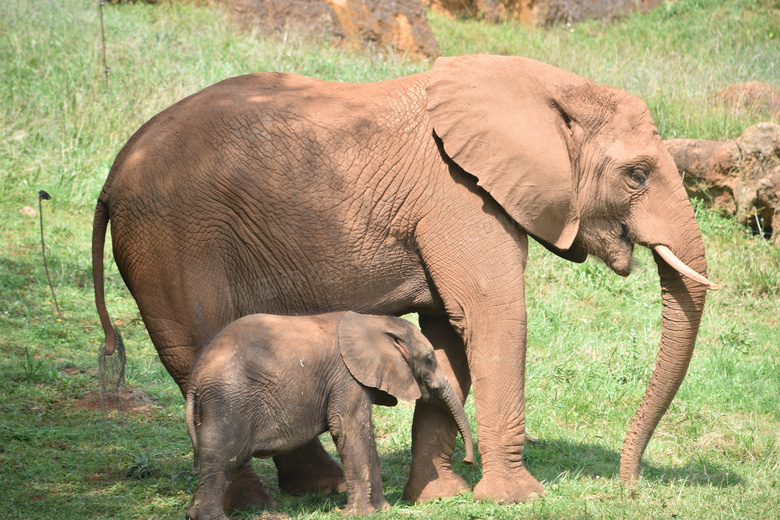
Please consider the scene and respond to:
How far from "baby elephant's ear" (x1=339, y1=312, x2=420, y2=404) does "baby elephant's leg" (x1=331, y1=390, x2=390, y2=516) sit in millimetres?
139

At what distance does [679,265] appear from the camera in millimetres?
5555

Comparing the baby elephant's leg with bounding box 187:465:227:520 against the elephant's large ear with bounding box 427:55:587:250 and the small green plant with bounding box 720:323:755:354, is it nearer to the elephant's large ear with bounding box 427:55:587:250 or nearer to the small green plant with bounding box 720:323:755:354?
the elephant's large ear with bounding box 427:55:587:250

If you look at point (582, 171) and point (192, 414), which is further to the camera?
point (582, 171)

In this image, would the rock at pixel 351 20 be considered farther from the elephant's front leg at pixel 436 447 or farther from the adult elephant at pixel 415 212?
the elephant's front leg at pixel 436 447

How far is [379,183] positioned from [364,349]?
3.34 feet

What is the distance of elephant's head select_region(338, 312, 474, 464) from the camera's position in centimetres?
507

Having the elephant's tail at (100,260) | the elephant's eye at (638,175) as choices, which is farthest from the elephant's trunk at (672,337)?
the elephant's tail at (100,260)

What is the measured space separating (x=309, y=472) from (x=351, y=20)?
1246 centimetres

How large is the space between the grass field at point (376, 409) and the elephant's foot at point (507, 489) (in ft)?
0.32

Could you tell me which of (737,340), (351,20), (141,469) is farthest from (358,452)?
(351,20)

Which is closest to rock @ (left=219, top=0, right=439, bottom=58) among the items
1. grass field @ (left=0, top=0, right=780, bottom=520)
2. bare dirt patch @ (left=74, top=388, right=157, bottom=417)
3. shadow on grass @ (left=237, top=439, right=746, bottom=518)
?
grass field @ (left=0, top=0, right=780, bottom=520)

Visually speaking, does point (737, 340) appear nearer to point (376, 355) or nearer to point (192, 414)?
point (376, 355)

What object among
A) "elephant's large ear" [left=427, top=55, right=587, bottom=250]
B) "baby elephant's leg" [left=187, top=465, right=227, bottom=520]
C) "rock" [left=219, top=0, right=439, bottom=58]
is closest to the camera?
"baby elephant's leg" [left=187, top=465, right=227, bottom=520]

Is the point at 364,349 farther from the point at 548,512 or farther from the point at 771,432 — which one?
the point at 771,432
